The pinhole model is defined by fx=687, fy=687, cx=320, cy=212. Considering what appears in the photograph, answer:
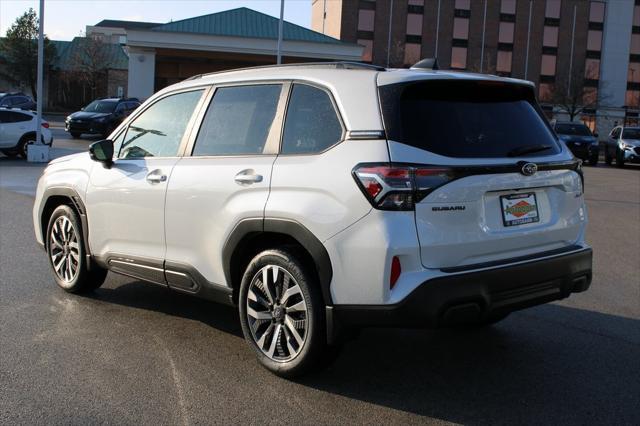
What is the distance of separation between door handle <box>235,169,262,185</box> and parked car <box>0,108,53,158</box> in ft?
60.0

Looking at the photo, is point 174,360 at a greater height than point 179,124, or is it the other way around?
point 179,124

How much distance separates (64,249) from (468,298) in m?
3.84

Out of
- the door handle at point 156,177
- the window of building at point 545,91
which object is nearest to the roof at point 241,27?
the window of building at point 545,91

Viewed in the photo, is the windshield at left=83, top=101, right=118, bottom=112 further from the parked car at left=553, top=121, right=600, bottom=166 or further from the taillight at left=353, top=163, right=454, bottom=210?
the taillight at left=353, top=163, right=454, bottom=210

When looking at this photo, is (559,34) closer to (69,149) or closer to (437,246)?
(69,149)

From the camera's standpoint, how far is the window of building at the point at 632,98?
72250 millimetres

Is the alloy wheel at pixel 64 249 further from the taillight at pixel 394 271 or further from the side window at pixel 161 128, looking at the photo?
the taillight at pixel 394 271

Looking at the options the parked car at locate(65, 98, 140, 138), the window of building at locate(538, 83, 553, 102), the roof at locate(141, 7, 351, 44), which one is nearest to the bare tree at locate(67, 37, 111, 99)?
the roof at locate(141, 7, 351, 44)

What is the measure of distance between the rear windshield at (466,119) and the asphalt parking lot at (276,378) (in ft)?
4.68

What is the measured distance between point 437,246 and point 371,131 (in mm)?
727

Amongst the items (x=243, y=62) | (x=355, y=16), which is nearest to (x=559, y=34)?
(x=355, y=16)

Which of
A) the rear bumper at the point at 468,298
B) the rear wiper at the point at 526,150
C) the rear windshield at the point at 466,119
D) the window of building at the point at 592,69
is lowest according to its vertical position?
the rear bumper at the point at 468,298

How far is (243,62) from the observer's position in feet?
146

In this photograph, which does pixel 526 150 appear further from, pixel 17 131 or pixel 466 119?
pixel 17 131
